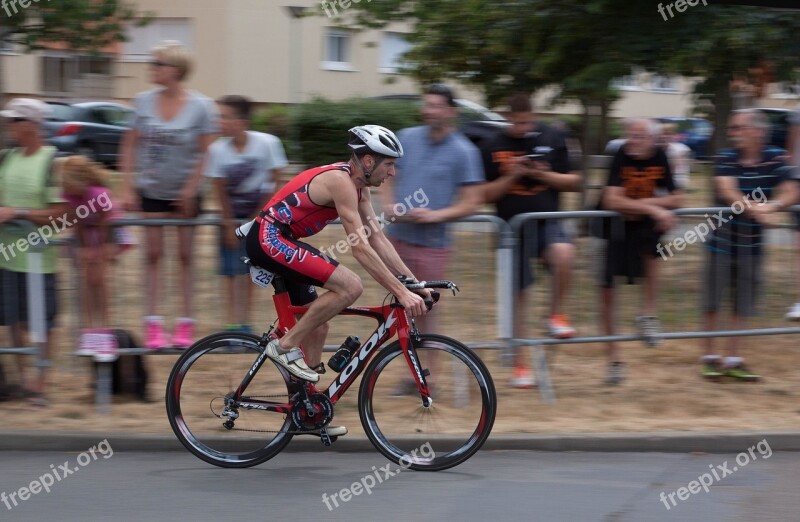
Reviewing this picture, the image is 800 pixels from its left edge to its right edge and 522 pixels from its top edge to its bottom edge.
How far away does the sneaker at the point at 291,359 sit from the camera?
20.4 feet

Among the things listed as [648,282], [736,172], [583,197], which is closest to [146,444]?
[648,282]

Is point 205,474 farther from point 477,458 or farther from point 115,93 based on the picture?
point 115,93

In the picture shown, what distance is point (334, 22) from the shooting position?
14.2 meters

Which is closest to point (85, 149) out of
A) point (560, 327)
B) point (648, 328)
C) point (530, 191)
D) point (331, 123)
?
point (331, 123)

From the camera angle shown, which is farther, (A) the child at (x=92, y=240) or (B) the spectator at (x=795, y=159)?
(B) the spectator at (x=795, y=159)

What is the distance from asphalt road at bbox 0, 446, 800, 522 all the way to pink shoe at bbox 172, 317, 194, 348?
1.07 m

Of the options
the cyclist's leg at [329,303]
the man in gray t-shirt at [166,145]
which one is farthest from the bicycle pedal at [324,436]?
the man in gray t-shirt at [166,145]

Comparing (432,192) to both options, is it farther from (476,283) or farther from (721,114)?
(721,114)

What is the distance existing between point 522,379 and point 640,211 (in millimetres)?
1485

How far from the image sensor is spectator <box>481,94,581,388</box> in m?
7.71

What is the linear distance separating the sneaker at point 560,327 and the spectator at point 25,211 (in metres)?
3.46

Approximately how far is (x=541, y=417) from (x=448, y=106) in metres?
2.21

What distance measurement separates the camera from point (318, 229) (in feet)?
20.7

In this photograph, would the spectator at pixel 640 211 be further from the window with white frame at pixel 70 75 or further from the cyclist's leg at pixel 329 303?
the window with white frame at pixel 70 75
